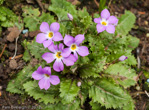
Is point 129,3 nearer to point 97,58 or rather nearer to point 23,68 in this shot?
point 97,58

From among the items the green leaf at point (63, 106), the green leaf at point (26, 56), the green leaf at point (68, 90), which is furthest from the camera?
the green leaf at point (26, 56)

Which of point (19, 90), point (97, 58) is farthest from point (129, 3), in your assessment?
point (19, 90)

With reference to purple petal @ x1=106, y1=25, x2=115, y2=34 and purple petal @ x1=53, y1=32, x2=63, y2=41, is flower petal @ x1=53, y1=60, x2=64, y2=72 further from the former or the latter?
purple petal @ x1=106, y1=25, x2=115, y2=34

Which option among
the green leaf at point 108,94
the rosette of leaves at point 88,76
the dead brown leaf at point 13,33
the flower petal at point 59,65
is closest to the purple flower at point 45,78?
the flower petal at point 59,65

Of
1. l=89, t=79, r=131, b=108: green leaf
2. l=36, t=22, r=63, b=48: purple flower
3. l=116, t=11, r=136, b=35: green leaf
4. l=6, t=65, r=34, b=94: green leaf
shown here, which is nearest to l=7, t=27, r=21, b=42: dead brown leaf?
l=6, t=65, r=34, b=94: green leaf

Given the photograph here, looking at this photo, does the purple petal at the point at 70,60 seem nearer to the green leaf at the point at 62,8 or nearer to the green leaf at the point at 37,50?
the green leaf at the point at 37,50

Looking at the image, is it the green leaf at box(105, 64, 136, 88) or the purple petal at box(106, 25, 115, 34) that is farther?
the green leaf at box(105, 64, 136, 88)

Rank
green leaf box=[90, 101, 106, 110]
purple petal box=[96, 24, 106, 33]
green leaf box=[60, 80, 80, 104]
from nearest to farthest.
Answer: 1. purple petal box=[96, 24, 106, 33]
2. green leaf box=[60, 80, 80, 104]
3. green leaf box=[90, 101, 106, 110]

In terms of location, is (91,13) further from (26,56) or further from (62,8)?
(26,56)
